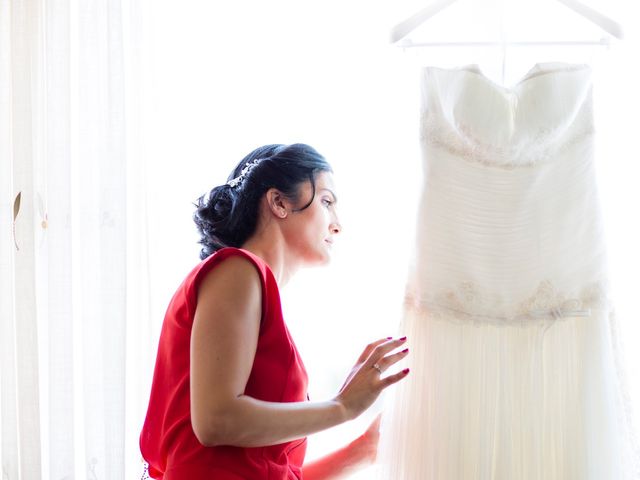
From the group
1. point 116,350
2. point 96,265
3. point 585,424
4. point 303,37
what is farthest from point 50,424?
point 585,424

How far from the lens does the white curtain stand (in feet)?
5.29

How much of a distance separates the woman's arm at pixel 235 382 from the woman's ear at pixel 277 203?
0.55 ft

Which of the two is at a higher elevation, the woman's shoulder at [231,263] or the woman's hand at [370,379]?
the woman's shoulder at [231,263]

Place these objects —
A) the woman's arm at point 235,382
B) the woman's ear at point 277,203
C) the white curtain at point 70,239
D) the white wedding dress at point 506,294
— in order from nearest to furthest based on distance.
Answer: the woman's arm at point 235,382 → the white wedding dress at point 506,294 → the woman's ear at point 277,203 → the white curtain at point 70,239

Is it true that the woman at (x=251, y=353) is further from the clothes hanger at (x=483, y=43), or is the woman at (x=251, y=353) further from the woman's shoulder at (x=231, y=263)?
the clothes hanger at (x=483, y=43)

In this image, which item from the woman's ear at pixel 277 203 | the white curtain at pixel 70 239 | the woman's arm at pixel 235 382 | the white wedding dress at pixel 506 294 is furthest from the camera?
the white curtain at pixel 70 239

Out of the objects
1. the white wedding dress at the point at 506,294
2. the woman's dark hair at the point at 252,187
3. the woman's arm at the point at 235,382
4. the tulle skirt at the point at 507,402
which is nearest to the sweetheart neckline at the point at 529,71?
the white wedding dress at the point at 506,294

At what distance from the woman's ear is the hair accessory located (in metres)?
0.06

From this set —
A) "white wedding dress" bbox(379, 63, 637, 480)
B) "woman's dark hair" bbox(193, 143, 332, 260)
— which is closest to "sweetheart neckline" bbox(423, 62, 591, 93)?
"white wedding dress" bbox(379, 63, 637, 480)

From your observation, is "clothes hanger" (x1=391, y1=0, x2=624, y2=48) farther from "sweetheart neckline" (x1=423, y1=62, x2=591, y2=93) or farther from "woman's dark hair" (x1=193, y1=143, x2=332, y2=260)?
"woman's dark hair" (x1=193, y1=143, x2=332, y2=260)

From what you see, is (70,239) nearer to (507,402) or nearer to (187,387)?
(187,387)

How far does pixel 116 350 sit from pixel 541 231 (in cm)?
98

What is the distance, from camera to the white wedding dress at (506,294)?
1.18m

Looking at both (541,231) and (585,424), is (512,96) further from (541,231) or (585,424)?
(585,424)
